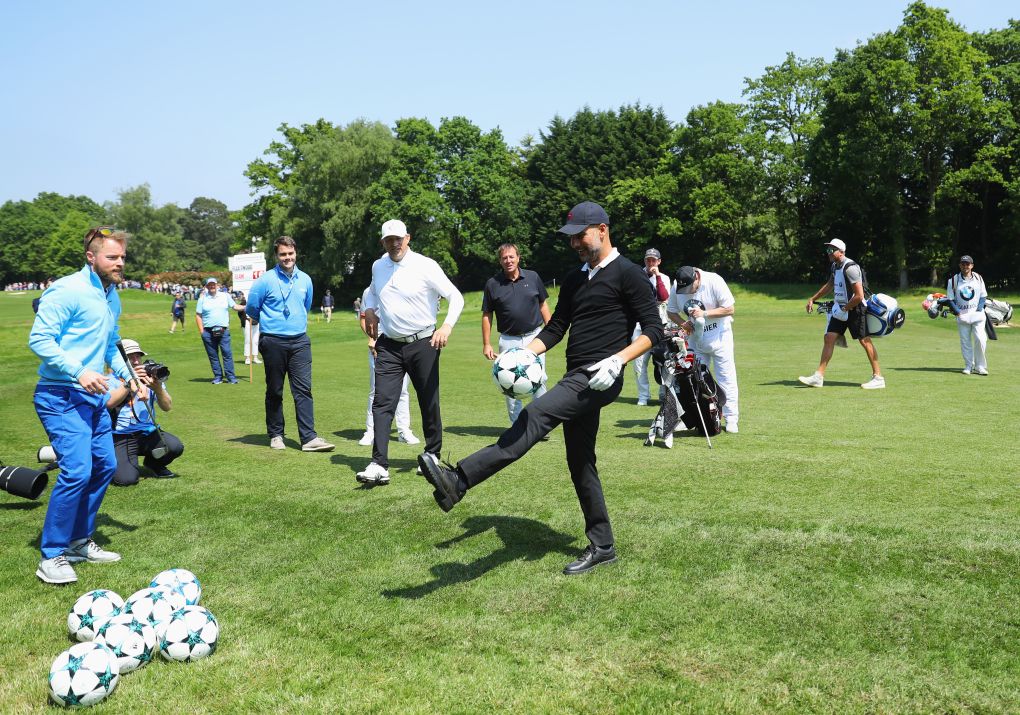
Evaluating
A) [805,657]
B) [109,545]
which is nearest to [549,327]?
[805,657]

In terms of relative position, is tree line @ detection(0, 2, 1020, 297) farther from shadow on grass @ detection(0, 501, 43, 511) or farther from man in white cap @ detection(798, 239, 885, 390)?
shadow on grass @ detection(0, 501, 43, 511)

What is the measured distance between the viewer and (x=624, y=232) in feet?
224

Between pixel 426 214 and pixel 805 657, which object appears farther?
pixel 426 214

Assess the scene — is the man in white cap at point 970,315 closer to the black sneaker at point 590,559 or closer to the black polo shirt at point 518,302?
the black polo shirt at point 518,302

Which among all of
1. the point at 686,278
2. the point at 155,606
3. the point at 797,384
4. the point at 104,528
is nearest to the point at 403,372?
the point at 104,528

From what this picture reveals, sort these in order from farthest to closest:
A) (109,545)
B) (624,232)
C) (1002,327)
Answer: (624,232) → (1002,327) → (109,545)

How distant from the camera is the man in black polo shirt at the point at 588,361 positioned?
16.9ft

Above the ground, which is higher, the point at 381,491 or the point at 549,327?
the point at 549,327

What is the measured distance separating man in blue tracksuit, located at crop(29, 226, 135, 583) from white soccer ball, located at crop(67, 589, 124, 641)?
3.41 feet

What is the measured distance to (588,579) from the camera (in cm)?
544

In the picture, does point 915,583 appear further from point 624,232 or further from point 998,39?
point 624,232

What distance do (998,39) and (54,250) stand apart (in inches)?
4968

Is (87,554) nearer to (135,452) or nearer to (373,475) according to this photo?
(373,475)

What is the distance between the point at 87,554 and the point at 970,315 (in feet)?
52.3
